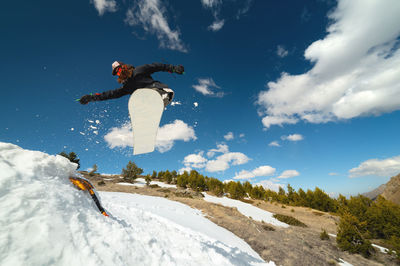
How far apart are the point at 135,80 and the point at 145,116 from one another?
1174 mm

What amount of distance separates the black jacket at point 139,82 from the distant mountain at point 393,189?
5799 centimetres

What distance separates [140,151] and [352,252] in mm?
14436

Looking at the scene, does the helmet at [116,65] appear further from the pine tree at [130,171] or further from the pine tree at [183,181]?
the pine tree at [183,181]

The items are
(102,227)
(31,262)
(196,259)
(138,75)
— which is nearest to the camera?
(31,262)

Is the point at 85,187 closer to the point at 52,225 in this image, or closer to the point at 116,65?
the point at 52,225

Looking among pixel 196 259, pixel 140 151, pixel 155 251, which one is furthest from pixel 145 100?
pixel 196 259

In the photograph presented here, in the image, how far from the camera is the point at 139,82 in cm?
508

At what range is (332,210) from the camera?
2994 centimetres

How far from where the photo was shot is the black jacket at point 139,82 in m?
4.97

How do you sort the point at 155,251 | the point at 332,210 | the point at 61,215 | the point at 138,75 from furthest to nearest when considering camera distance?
1. the point at 332,210
2. the point at 138,75
3. the point at 155,251
4. the point at 61,215

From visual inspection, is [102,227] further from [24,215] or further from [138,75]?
[138,75]

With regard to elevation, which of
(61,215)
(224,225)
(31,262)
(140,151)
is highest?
(140,151)

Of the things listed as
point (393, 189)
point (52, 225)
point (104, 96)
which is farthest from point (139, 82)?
point (393, 189)

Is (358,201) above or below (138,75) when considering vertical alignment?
below
